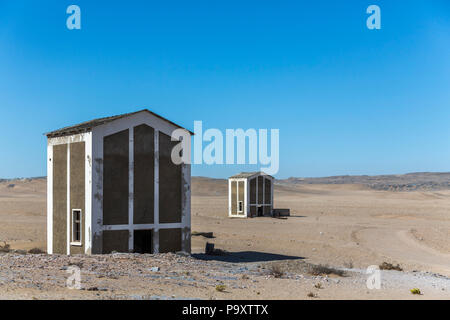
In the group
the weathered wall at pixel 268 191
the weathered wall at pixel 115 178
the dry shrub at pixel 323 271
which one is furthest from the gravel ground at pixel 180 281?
the weathered wall at pixel 268 191

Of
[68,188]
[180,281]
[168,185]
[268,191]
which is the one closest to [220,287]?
[180,281]

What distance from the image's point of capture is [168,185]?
862 inches

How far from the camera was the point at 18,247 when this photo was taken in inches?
1012

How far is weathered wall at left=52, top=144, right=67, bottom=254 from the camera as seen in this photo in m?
21.2

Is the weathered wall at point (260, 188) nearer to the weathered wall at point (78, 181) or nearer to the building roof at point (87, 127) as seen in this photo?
the building roof at point (87, 127)

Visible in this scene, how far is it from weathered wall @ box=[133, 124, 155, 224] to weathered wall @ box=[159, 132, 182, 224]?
0.42 metres

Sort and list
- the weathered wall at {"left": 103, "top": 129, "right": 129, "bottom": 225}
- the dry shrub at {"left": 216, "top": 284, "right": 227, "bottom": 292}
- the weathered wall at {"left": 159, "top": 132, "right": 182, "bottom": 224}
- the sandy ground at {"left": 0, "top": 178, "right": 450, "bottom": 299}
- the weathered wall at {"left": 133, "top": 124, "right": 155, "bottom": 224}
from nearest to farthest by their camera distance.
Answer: the sandy ground at {"left": 0, "top": 178, "right": 450, "bottom": 299} → the dry shrub at {"left": 216, "top": 284, "right": 227, "bottom": 292} → the weathered wall at {"left": 103, "top": 129, "right": 129, "bottom": 225} → the weathered wall at {"left": 133, "top": 124, "right": 155, "bottom": 224} → the weathered wall at {"left": 159, "top": 132, "right": 182, "bottom": 224}

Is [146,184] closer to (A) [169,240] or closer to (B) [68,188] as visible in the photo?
(A) [169,240]

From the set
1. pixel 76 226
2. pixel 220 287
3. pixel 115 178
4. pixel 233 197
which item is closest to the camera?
pixel 220 287

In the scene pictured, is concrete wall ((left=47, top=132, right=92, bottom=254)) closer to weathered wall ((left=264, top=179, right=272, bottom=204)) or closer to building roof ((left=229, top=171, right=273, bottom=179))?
building roof ((left=229, top=171, right=273, bottom=179))

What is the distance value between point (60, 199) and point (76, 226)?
1.70m

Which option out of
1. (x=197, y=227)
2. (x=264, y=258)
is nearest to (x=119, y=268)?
(x=264, y=258)

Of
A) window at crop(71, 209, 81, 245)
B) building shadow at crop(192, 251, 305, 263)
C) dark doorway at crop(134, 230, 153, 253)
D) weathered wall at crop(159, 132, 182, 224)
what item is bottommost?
building shadow at crop(192, 251, 305, 263)

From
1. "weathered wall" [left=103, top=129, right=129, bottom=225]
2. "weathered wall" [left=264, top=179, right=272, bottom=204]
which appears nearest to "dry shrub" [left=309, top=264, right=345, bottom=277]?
"weathered wall" [left=103, top=129, right=129, bottom=225]
